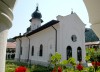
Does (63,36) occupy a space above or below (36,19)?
below

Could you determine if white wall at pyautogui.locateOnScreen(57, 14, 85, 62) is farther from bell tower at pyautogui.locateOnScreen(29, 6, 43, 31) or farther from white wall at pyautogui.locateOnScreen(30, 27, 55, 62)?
bell tower at pyautogui.locateOnScreen(29, 6, 43, 31)

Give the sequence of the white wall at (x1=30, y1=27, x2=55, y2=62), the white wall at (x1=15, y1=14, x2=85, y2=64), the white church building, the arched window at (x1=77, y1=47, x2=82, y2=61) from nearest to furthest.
A: the white wall at (x1=15, y1=14, x2=85, y2=64), the white church building, the arched window at (x1=77, y1=47, x2=82, y2=61), the white wall at (x1=30, y1=27, x2=55, y2=62)

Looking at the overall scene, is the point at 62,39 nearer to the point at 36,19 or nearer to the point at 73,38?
the point at 73,38

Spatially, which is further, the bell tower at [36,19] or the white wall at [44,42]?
the bell tower at [36,19]

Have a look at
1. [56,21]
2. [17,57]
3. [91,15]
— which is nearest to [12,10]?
[91,15]

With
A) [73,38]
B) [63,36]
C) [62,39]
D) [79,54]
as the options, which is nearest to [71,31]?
[73,38]

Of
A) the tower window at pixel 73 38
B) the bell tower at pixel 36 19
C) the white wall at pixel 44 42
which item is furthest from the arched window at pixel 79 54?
the bell tower at pixel 36 19

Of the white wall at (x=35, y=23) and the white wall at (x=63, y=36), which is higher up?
the white wall at (x=35, y=23)

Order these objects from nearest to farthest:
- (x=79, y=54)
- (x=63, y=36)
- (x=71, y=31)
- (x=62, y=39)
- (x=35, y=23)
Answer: (x=62, y=39) → (x=63, y=36) → (x=71, y=31) → (x=79, y=54) → (x=35, y=23)

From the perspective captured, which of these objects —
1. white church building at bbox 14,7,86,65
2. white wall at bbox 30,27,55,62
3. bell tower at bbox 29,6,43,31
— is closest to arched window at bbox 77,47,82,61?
white church building at bbox 14,7,86,65

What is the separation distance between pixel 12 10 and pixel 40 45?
72.0 ft

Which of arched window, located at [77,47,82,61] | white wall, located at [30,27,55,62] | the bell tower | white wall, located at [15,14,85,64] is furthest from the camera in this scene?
the bell tower

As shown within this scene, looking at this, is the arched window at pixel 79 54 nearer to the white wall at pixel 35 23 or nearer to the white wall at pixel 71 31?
the white wall at pixel 71 31

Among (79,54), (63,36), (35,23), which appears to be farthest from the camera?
(35,23)
